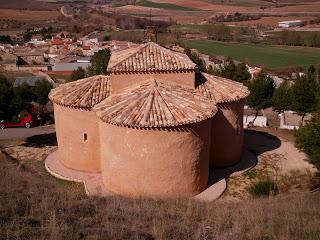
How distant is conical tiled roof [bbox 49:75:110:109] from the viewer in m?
17.7

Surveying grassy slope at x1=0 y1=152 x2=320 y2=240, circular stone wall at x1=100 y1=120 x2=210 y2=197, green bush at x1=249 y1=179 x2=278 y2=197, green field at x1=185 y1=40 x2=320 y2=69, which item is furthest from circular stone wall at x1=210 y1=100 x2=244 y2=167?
green field at x1=185 y1=40 x2=320 y2=69

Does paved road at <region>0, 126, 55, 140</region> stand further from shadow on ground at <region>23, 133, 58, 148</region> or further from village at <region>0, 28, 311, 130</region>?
village at <region>0, 28, 311, 130</region>

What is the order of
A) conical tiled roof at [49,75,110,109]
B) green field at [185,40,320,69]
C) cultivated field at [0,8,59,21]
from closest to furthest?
conical tiled roof at [49,75,110,109], green field at [185,40,320,69], cultivated field at [0,8,59,21]

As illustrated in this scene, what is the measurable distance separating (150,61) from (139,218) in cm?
886

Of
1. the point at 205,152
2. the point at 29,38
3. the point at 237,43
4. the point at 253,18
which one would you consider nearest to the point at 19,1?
the point at 29,38

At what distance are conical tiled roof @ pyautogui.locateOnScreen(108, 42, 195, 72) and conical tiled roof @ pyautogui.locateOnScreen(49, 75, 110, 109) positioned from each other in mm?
1332

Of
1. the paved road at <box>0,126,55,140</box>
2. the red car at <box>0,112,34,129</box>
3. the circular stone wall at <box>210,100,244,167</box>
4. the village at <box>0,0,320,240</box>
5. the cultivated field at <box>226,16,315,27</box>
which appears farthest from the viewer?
the cultivated field at <box>226,16,315,27</box>

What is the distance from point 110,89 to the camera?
17797mm

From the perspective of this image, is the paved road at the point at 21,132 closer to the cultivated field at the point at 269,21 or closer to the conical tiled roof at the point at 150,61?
the conical tiled roof at the point at 150,61

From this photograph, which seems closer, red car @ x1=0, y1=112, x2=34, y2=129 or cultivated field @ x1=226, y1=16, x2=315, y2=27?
red car @ x1=0, y1=112, x2=34, y2=129

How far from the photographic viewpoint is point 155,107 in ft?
50.1

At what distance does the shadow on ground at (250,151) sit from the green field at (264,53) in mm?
48667

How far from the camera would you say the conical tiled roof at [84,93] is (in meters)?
17.7

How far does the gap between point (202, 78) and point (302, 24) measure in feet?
350
